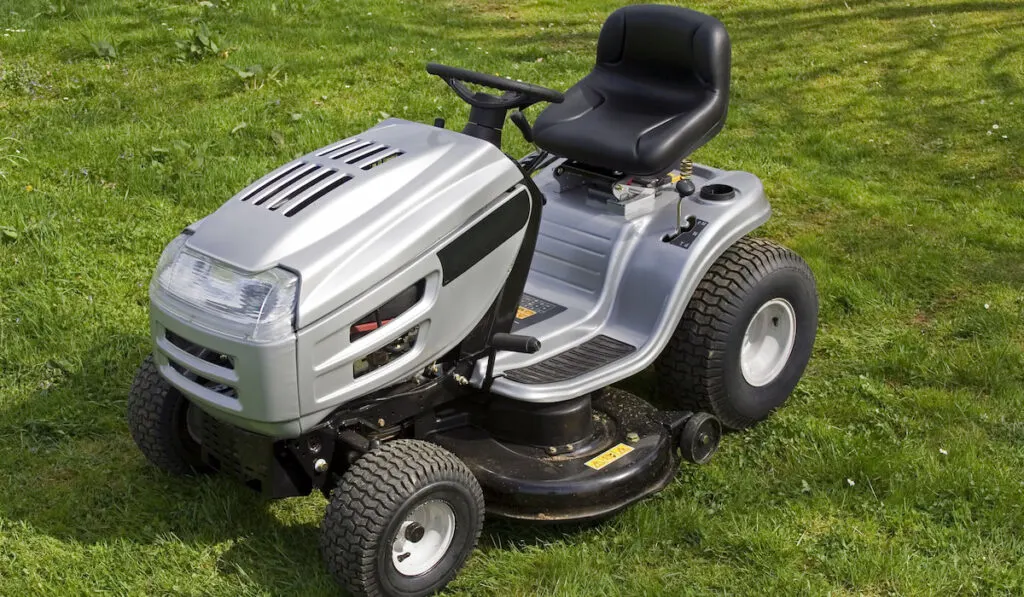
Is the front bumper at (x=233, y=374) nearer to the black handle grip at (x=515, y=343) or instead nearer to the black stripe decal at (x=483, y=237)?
the black stripe decal at (x=483, y=237)

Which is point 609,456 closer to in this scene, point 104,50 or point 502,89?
point 502,89

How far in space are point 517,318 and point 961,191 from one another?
3.29 m

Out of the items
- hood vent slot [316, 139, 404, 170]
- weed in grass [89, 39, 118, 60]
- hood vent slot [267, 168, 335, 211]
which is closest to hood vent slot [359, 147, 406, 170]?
hood vent slot [316, 139, 404, 170]

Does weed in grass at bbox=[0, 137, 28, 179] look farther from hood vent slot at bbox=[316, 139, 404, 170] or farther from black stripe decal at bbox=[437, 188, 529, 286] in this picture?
black stripe decal at bbox=[437, 188, 529, 286]

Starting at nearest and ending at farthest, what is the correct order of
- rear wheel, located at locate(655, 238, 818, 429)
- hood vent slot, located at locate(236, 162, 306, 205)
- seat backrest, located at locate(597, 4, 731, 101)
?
hood vent slot, located at locate(236, 162, 306, 205) < rear wheel, located at locate(655, 238, 818, 429) < seat backrest, located at locate(597, 4, 731, 101)

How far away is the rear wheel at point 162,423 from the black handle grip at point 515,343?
2.94 ft

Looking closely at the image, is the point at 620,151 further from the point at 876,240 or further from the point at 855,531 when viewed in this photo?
the point at 876,240

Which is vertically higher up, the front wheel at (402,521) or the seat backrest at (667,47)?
the seat backrest at (667,47)

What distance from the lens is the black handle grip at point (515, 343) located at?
317 cm

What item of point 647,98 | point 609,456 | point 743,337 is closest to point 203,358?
point 609,456

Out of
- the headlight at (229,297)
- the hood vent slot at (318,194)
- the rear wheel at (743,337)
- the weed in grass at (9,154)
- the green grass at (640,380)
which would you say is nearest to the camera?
the headlight at (229,297)

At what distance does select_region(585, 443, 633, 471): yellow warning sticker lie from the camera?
129 inches

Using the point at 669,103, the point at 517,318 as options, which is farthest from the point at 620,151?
the point at 517,318

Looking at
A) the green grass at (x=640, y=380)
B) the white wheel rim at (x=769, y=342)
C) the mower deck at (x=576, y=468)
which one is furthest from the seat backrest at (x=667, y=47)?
the mower deck at (x=576, y=468)
